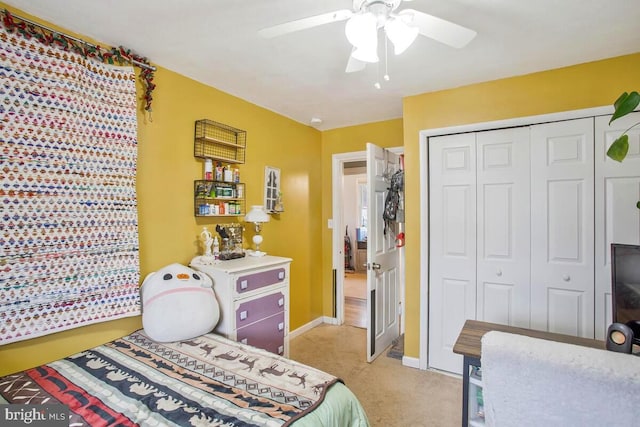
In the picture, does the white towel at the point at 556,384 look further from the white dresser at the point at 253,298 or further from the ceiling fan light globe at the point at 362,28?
the white dresser at the point at 253,298

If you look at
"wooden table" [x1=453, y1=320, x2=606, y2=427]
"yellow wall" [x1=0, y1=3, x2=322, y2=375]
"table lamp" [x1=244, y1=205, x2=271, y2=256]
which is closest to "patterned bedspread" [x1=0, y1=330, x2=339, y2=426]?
"yellow wall" [x1=0, y1=3, x2=322, y2=375]

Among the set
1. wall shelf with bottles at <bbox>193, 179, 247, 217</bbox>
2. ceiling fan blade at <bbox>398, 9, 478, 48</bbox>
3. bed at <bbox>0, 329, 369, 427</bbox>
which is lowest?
bed at <bbox>0, 329, 369, 427</bbox>

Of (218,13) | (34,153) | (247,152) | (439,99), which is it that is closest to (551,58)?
(439,99)

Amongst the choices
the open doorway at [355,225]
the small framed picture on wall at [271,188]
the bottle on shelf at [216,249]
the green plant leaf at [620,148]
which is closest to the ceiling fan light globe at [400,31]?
the green plant leaf at [620,148]

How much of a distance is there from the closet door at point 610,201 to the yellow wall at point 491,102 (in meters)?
0.23

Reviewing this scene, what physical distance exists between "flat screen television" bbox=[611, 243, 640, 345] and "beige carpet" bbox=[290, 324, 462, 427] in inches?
49.8

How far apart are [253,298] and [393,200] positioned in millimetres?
1658

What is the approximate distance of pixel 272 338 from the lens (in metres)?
2.39

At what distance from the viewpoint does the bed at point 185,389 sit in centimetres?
115

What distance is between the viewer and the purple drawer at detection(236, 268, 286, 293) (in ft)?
7.06

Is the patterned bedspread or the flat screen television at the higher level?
the flat screen television

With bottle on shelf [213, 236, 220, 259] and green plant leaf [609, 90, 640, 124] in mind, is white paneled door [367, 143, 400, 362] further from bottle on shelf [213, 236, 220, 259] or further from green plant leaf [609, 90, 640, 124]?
green plant leaf [609, 90, 640, 124]

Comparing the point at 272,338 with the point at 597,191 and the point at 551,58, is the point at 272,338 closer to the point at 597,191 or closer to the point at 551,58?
the point at 597,191

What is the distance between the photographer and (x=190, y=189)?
Result: 2369mm
